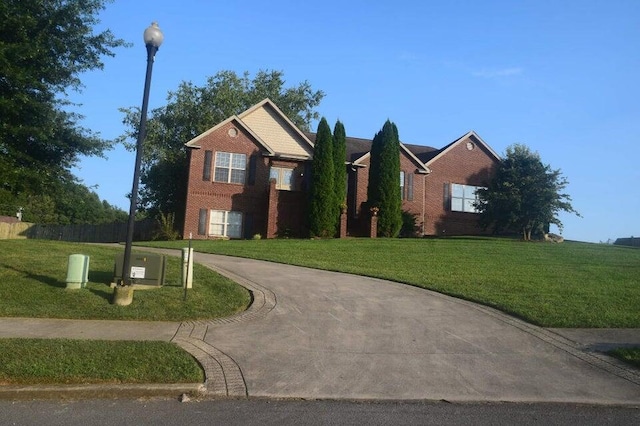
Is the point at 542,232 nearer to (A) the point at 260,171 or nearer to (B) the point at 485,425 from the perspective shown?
(A) the point at 260,171

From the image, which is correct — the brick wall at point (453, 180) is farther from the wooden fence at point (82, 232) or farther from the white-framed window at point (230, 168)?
the wooden fence at point (82, 232)

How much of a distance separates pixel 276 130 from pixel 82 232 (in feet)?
60.7

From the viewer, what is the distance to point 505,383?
677 centimetres

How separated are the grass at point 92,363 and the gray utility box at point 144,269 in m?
3.20

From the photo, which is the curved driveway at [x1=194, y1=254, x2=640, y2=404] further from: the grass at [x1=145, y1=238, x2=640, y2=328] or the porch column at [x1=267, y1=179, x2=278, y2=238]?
the porch column at [x1=267, y1=179, x2=278, y2=238]

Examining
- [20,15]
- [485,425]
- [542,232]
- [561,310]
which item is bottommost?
[485,425]

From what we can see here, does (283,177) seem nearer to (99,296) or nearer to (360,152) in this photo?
(360,152)

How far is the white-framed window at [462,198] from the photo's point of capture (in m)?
33.5

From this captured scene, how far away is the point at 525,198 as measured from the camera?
27453mm

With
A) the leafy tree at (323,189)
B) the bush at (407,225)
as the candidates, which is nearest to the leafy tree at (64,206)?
the leafy tree at (323,189)

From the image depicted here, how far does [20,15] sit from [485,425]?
660 inches

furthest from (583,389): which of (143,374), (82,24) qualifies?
(82,24)

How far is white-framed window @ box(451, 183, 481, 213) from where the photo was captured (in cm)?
3347

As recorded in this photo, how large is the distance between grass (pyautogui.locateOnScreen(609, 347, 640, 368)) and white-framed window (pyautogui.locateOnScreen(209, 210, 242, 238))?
22828 mm
